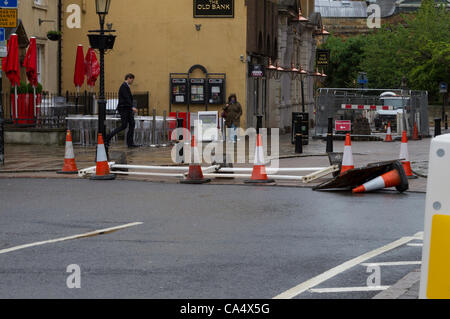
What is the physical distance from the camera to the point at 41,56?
31.8m

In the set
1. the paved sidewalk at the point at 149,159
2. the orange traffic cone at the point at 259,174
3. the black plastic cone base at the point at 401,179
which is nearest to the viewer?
the black plastic cone base at the point at 401,179

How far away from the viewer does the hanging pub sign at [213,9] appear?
1314 inches

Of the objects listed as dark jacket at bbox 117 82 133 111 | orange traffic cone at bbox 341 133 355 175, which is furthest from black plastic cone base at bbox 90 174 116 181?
dark jacket at bbox 117 82 133 111

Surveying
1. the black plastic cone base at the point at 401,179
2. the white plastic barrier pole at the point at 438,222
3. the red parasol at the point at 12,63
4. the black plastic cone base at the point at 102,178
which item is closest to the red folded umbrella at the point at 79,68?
the red parasol at the point at 12,63

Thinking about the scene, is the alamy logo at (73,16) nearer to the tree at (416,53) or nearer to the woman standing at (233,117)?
the woman standing at (233,117)

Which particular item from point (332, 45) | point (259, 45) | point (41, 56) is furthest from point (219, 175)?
point (332, 45)

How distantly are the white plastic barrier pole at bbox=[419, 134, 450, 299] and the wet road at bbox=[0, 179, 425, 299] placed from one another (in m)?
1.84

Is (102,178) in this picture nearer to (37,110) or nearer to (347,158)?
(347,158)

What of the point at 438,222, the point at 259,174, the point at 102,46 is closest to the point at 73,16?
the point at 102,46

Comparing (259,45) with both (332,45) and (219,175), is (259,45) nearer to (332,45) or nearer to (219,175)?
(219,175)

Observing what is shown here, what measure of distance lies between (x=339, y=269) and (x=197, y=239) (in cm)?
207

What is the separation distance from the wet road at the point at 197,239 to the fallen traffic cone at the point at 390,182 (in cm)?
18

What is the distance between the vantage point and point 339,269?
24.9 feet
